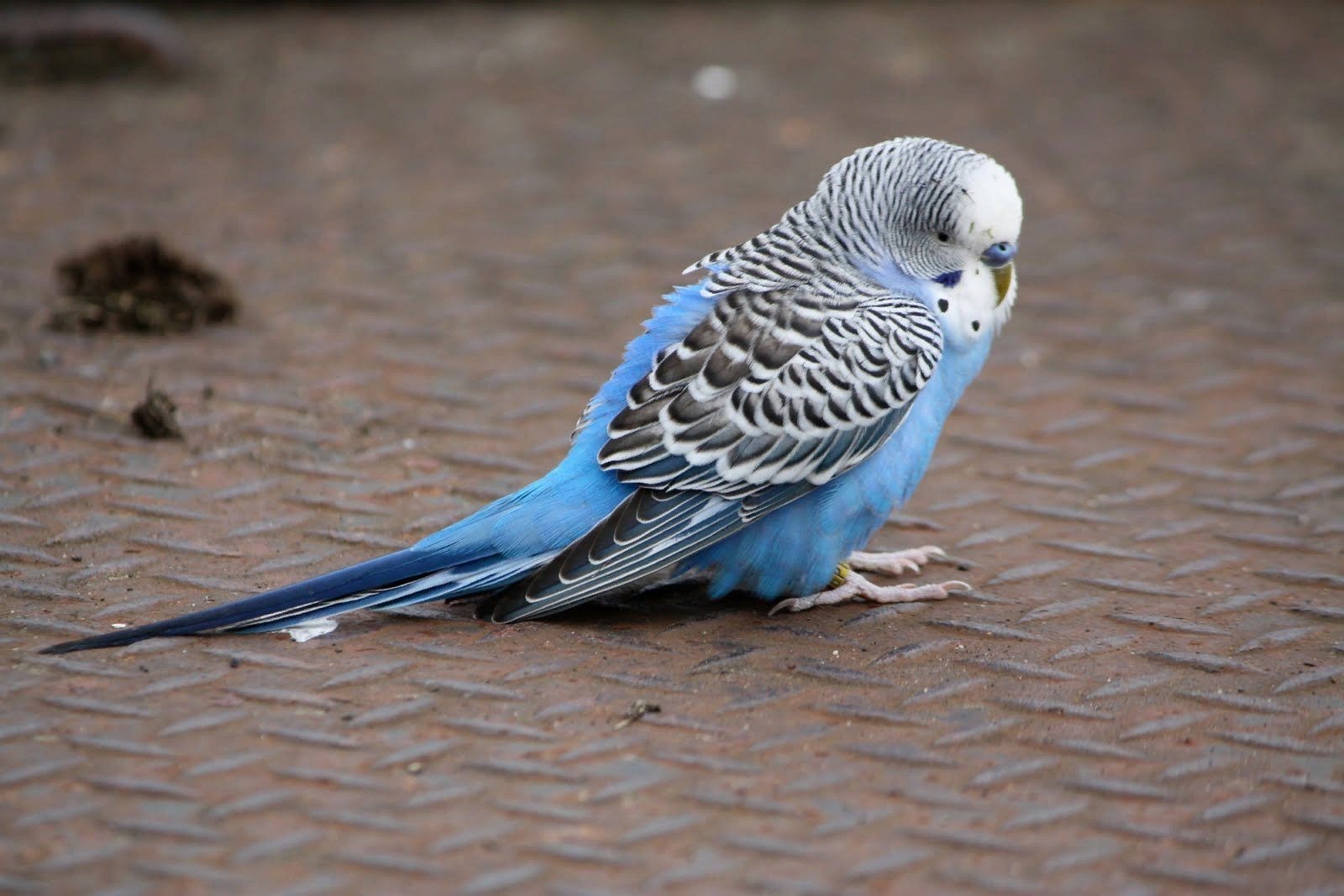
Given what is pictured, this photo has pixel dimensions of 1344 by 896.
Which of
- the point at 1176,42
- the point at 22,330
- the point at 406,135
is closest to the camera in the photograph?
the point at 22,330

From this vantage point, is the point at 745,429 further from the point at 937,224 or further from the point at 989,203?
the point at 989,203

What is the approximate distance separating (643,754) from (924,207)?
1729 mm

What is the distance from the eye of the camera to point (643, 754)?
3.28 m

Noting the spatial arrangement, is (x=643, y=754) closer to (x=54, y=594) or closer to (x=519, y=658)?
(x=519, y=658)

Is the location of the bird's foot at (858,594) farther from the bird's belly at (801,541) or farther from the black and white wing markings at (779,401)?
the black and white wing markings at (779,401)

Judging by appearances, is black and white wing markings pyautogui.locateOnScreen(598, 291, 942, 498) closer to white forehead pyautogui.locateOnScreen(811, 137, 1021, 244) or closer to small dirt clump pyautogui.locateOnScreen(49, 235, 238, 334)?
white forehead pyautogui.locateOnScreen(811, 137, 1021, 244)

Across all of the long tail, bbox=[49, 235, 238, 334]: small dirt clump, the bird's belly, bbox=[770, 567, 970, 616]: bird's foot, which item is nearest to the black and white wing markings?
the bird's belly

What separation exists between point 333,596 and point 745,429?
3.83 ft

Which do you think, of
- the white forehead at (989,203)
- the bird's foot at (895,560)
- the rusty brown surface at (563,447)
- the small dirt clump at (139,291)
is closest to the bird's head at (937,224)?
the white forehead at (989,203)

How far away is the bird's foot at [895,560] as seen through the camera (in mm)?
4277

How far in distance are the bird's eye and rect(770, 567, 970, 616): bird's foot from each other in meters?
0.95

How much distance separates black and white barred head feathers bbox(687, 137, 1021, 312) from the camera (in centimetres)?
394

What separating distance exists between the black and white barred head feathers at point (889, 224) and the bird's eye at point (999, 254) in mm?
20

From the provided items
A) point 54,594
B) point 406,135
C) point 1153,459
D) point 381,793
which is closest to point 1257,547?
point 1153,459
